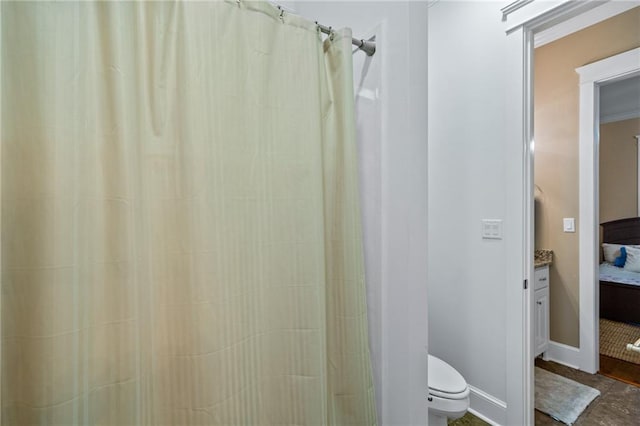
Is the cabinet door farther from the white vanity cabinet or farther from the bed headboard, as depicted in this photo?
the bed headboard

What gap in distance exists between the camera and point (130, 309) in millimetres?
693

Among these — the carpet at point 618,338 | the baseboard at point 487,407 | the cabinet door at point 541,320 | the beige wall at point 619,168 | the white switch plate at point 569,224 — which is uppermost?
the beige wall at point 619,168

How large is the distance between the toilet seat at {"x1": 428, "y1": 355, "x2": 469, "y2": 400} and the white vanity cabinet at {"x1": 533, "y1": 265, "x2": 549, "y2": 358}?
1.48 meters

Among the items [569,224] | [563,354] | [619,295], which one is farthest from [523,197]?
[619,295]

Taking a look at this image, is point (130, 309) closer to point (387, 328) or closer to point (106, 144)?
point (106, 144)

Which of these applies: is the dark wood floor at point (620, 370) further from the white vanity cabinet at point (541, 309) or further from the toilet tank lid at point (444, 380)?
the toilet tank lid at point (444, 380)

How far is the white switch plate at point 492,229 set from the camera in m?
1.76

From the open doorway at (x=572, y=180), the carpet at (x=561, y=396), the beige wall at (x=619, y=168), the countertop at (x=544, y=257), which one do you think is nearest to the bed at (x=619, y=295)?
the beige wall at (x=619, y=168)

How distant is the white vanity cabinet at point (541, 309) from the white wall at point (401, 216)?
2.06m

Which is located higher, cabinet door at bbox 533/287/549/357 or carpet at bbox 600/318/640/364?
cabinet door at bbox 533/287/549/357

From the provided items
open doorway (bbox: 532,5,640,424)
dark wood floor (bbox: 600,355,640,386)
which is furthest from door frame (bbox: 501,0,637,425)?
dark wood floor (bbox: 600,355,640,386)

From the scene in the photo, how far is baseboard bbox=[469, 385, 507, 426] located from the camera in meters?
1.73

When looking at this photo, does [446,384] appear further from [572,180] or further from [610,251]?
[610,251]

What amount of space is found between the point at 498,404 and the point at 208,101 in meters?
2.18
